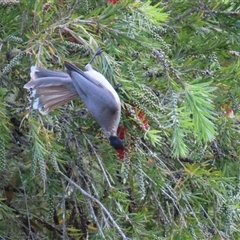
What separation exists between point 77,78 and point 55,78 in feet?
0.33

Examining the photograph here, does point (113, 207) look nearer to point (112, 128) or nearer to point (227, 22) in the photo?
point (112, 128)

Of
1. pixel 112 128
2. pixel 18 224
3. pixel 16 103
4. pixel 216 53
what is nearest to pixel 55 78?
pixel 112 128

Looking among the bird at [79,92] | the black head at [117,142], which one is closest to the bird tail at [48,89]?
the bird at [79,92]

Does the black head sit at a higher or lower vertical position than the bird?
lower

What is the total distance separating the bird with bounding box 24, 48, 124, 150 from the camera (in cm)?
146

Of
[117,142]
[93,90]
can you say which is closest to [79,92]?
[93,90]

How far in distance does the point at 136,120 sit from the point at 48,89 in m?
0.29

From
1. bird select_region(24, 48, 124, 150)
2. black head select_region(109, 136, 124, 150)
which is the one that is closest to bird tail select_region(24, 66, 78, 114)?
bird select_region(24, 48, 124, 150)

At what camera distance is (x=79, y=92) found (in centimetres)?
156

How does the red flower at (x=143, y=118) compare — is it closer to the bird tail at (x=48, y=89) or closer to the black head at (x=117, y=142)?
the black head at (x=117, y=142)

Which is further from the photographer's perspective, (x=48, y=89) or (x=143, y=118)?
(x=48, y=89)

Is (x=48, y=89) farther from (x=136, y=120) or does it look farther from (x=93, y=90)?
(x=136, y=120)

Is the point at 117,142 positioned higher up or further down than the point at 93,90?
further down

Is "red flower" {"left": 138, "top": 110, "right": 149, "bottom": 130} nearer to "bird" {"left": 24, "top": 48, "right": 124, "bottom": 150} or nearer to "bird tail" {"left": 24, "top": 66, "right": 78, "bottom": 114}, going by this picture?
"bird" {"left": 24, "top": 48, "right": 124, "bottom": 150}
